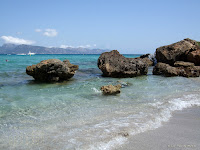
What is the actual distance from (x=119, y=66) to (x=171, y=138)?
10.0 meters

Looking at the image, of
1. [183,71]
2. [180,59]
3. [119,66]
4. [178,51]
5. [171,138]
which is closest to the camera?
[171,138]

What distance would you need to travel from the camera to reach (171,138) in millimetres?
3348

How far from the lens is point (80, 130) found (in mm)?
3766

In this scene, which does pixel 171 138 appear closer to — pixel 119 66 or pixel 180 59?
pixel 119 66

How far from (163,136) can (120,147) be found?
967mm

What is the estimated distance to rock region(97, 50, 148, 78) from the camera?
42.8 feet

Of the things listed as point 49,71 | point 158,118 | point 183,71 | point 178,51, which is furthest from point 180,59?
point 158,118

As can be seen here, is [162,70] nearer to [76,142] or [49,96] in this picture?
[49,96]

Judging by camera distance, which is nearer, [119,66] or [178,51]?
[119,66]

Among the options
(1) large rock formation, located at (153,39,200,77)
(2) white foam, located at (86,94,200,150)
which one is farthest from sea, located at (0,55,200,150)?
(1) large rock formation, located at (153,39,200,77)

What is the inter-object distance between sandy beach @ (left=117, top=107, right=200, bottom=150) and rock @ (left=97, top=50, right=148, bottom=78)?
8686mm

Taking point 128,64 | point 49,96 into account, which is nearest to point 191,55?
point 128,64

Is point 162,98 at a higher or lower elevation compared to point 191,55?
lower

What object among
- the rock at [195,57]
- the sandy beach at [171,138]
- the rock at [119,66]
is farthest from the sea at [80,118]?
the rock at [195,57]
